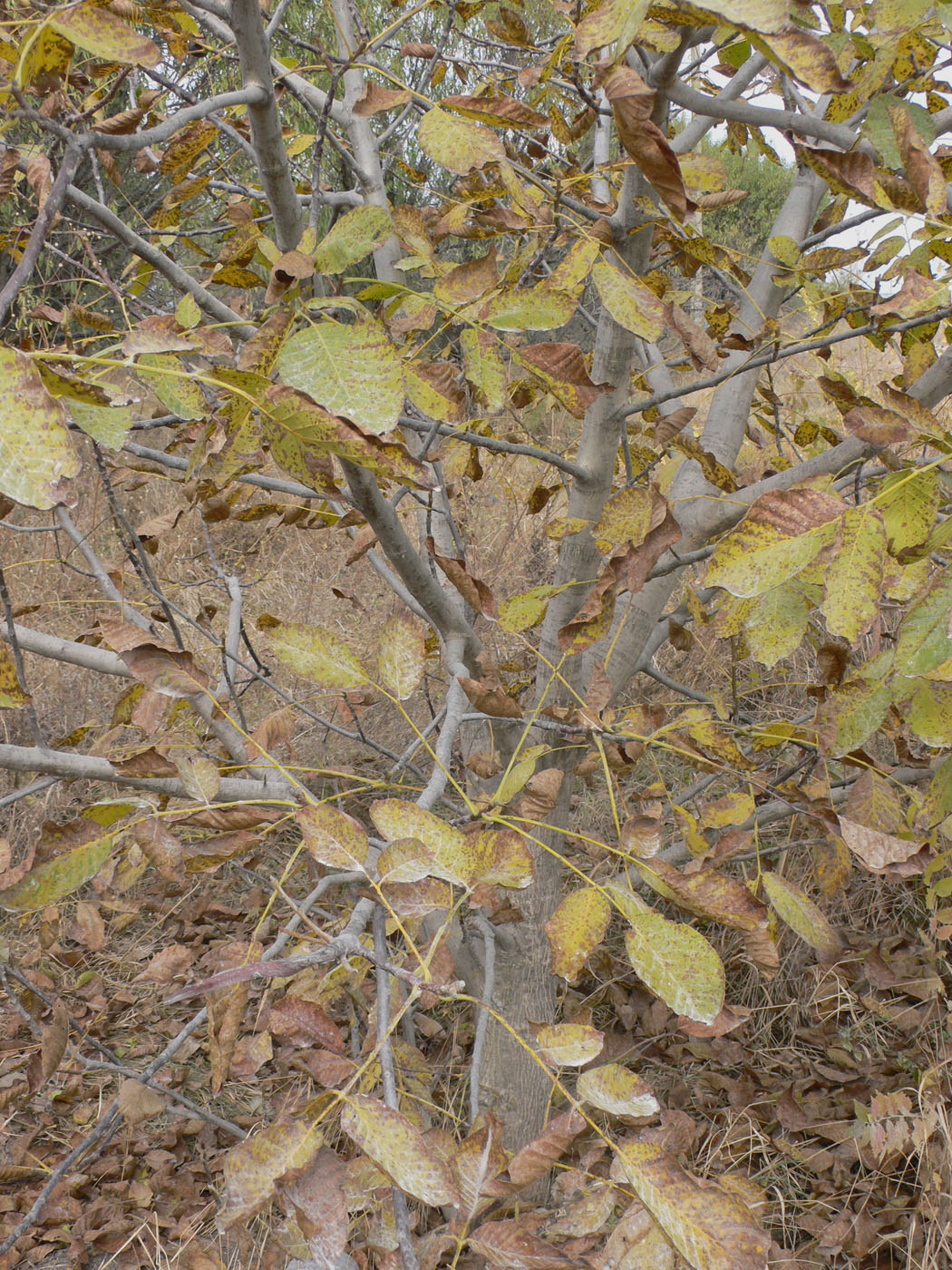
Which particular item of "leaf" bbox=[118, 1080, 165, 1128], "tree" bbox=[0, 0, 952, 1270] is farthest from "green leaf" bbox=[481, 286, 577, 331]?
"leaf" bbox=[118, 1080, 165, 1128]

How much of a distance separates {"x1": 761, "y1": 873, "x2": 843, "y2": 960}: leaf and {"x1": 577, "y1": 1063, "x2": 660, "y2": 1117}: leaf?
0.93 ft

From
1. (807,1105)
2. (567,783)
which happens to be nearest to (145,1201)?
(567,783)

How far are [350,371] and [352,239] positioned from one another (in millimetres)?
240

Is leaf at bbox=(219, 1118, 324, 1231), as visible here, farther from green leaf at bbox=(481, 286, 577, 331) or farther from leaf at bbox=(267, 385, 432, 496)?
green leaf at bbox=(481, 286, 577, 331)

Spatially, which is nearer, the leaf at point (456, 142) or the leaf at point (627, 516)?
the leaf at point (456, 142)

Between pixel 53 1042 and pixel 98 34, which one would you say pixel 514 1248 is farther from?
pixel 98 34

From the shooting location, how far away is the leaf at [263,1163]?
0.42 metres

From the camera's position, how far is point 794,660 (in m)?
2.68

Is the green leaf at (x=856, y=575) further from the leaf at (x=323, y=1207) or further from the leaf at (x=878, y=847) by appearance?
the leaf at (x=323, y=1207)

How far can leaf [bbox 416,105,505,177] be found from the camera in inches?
24.0

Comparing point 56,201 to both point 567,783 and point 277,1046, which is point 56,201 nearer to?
point 567,783

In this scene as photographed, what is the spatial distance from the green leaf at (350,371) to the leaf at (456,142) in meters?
0.21

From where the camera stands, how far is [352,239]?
63cm

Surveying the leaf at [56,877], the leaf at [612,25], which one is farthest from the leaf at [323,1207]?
the leaf at [612,25]
